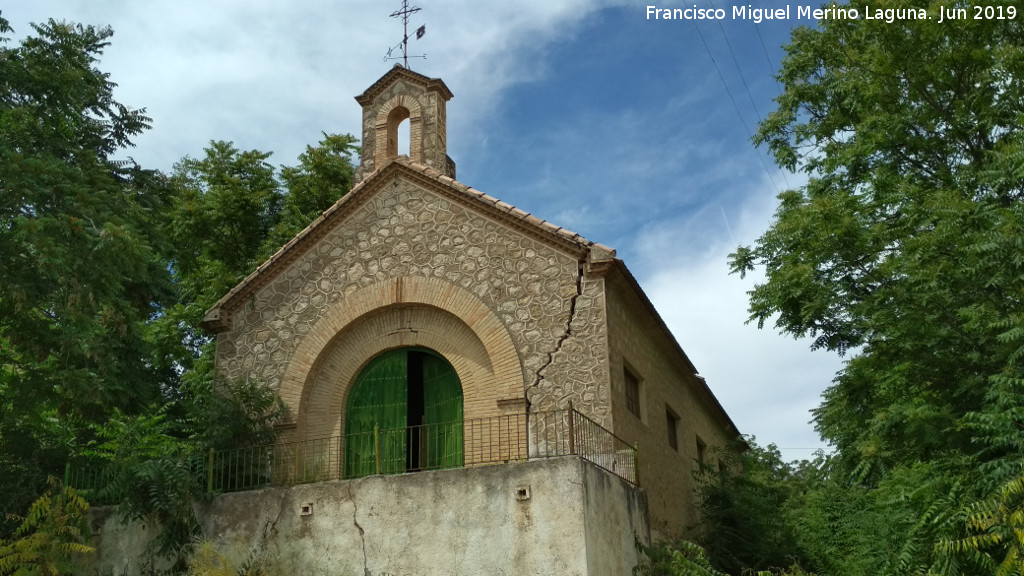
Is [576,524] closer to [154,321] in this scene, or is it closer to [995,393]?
[995,393]

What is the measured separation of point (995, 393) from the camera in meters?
13.0

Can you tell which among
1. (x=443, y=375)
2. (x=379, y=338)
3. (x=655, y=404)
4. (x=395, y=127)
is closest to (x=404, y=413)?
(x=443, y=375)

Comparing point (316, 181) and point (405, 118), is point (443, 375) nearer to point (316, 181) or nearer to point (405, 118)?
point (405, 118)

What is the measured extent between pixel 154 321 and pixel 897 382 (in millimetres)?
16051

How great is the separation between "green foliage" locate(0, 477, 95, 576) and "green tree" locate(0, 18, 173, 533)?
89 cm

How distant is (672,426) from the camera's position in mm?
18703

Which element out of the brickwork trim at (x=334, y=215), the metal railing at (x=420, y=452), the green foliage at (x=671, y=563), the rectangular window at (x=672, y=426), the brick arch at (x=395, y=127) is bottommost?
the green foliage at (x=671, y=563)

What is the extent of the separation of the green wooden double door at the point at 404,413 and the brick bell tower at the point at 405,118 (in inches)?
151

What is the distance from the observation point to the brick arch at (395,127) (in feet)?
57.7

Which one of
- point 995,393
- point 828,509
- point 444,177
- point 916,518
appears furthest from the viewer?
point 828,509

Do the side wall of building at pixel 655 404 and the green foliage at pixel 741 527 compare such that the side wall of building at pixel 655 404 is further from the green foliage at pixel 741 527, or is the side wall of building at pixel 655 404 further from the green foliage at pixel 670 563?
the green foliage at pixel 670 563

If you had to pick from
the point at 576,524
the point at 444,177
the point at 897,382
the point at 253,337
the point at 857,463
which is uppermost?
the point at 444,177

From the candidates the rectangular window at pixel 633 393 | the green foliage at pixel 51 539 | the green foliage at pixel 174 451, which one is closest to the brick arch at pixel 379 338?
the green foliage at pixel 174 451

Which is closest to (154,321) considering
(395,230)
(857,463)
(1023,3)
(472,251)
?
(395,230)
